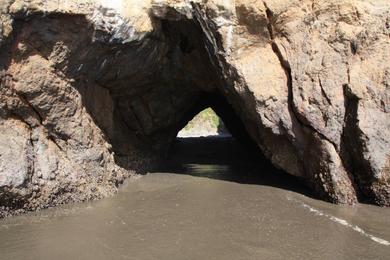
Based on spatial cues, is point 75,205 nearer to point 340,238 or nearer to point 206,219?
point 206,219

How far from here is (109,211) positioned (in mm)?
6984

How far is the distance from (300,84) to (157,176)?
365 cm

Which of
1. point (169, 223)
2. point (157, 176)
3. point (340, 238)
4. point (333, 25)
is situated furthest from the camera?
point (157, 176)

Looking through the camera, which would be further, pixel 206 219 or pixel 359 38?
pixel 359 38

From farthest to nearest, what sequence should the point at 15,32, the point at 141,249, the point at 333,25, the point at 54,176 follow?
the point at 333,25 < the point at 54,176 < the point at 15,32 < the point at 141,249

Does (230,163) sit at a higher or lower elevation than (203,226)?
higher

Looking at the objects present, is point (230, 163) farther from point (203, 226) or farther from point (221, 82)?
point (203, 226)

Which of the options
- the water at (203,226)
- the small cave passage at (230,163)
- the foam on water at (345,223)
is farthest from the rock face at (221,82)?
the small cave passage at (230,163)

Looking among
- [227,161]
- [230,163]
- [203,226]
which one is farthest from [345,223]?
[227,161]

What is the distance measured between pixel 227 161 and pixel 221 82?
357 centimetres

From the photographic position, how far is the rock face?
6.98m

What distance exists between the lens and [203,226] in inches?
245

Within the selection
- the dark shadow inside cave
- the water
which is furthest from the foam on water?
the dark shadow inside cave

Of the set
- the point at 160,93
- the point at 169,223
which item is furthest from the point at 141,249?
the point at 160,93
